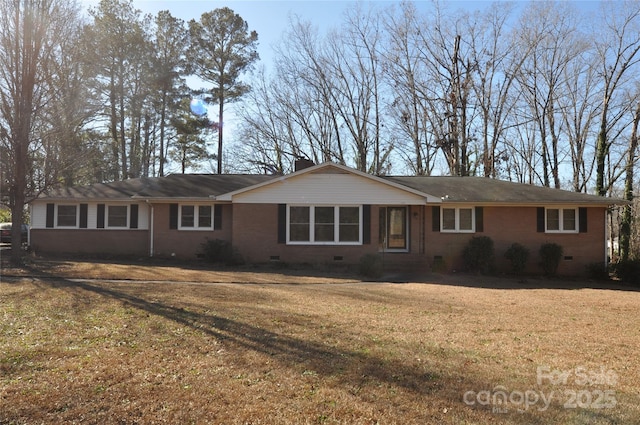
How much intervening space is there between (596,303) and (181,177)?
1750 cm

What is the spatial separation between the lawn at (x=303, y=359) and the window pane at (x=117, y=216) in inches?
314

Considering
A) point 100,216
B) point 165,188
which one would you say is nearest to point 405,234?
point 165,188

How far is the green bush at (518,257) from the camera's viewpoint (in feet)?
51.9

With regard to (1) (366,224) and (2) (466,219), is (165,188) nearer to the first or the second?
(1) (366,224)

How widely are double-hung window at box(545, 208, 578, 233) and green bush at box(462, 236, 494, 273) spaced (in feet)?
9.13

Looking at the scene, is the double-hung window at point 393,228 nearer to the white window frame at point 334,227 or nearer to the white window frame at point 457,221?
the white window frame at point 334,227

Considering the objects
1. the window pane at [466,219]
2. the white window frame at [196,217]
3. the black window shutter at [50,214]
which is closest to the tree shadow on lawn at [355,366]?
the white window frame at [196,217]

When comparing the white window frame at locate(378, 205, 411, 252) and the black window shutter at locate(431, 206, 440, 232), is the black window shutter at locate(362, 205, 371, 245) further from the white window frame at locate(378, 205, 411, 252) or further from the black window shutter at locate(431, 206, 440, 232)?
the black window shutter at locate(431, 206, 440, 232)

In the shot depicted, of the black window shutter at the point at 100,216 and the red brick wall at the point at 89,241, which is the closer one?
the red brick wall at the point at 89,241

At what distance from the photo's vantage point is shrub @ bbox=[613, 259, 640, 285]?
15.5m

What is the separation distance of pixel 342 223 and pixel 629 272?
1112cm

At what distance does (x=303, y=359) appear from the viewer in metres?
4.95

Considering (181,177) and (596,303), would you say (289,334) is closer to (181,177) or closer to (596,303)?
(596,303)

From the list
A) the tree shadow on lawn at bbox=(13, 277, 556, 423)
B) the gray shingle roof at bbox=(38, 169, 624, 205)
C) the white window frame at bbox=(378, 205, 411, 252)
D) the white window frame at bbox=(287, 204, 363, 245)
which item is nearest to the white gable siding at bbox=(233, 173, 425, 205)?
the white window frame at bbox=(287, 204, 363, 245)
